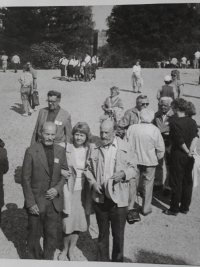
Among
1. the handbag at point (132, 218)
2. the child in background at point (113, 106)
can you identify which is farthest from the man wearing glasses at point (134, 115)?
the handbag at point (132, 218)

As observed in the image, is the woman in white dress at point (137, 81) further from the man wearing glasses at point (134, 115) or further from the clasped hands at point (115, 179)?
the clasped hands at point (115, 179)

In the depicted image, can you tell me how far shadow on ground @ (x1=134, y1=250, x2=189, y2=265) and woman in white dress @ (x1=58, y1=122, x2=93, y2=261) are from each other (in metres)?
0.66

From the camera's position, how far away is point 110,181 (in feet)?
8.14

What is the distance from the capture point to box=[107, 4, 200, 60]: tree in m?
3.74

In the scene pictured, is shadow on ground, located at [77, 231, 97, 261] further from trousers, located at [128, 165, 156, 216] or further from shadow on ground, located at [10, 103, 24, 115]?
shadow on ground, located at [10, 103, 24, 115]

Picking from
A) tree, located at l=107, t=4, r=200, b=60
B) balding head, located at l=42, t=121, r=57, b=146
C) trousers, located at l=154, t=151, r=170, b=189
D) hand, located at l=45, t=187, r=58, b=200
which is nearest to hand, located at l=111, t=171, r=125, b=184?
hand, located at l=45, t=187, r=58, b=200

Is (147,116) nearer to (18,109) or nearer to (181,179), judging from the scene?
(181,179)

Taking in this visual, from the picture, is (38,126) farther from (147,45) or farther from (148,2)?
(147,45)

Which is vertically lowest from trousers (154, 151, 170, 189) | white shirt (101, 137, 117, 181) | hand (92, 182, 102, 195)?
trousers (154, 151, 170, 189)

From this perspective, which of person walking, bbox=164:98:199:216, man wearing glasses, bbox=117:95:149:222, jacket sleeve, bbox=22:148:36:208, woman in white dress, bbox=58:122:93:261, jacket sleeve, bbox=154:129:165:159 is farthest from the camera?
man wearing glasses, bbox=117:95:149:222

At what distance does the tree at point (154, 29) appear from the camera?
3.74m

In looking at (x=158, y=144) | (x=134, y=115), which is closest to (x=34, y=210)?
(x=158, y=144)

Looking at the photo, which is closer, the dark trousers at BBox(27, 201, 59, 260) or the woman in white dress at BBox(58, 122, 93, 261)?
the dark trousers at BBox(27, 201, 59, 260)

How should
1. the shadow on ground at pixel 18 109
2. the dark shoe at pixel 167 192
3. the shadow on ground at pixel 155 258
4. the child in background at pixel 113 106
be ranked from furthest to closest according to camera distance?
1. the shadow on ground at pixel 18 109
2. the child in background at pixel 113 106
3. the dark shoe at pixel 167 192
4. the shadow on ground at pixel 155 258
